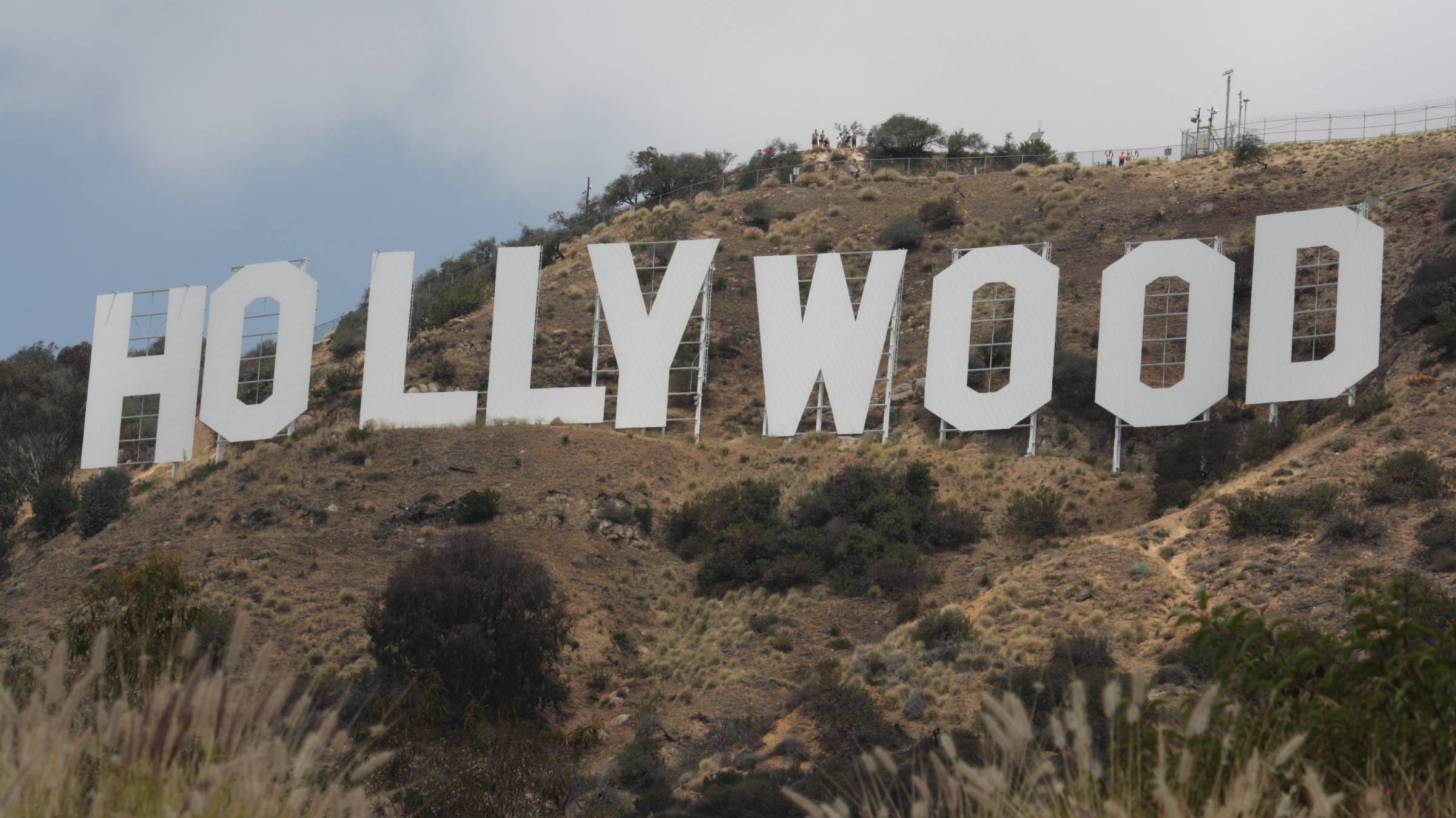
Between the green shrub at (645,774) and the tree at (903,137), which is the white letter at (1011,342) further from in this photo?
the tree at (903,137)

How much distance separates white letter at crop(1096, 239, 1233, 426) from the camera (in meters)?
46.3

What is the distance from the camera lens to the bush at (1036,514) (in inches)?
1725

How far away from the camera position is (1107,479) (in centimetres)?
4641

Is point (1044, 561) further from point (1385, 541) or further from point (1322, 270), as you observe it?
point (1322, 270)

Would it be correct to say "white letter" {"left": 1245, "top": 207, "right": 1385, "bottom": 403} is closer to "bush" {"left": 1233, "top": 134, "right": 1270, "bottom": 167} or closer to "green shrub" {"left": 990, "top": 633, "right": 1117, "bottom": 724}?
"green shrub" {"left": 990, "top": 633, "right": 1117, "bottom": 724}

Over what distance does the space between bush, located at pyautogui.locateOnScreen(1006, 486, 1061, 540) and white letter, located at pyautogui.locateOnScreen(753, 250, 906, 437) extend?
5593 mm

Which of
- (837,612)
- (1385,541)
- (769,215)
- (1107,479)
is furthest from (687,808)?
(769,215)

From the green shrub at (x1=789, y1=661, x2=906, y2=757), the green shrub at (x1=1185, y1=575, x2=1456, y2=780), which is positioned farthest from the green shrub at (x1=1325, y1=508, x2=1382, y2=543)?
the green shrub at (x1=1185, y1=575, x2=1456, y2=780)

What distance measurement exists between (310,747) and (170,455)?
45.4 metres

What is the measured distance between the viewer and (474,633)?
124 feet

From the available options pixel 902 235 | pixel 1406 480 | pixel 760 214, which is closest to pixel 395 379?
pixel 902 235

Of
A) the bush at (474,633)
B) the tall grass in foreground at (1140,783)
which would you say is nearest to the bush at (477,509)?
the bush at (474,633)

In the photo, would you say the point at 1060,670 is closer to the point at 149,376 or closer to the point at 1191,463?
the point at 1191,463

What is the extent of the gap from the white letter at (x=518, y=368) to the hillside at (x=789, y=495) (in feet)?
2.57
